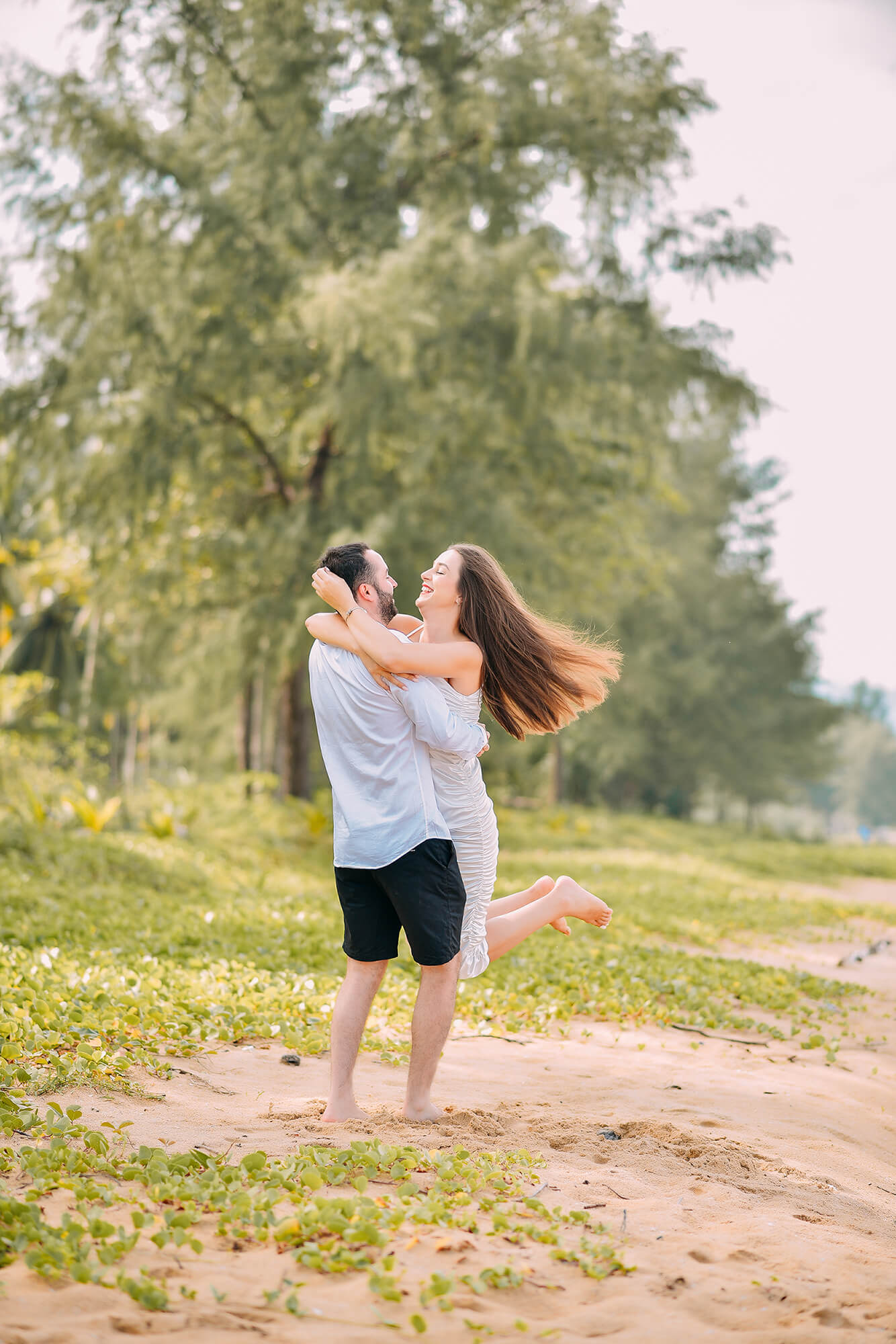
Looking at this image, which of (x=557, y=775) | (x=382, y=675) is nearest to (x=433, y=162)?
(x=382, y=675)

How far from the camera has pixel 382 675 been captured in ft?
12.9

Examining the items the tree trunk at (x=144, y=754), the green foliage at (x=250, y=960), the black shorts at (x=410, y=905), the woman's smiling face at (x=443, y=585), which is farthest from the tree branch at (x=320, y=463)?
the black shorts at (x=410, y=905)

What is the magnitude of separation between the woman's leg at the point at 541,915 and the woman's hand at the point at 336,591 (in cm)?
139

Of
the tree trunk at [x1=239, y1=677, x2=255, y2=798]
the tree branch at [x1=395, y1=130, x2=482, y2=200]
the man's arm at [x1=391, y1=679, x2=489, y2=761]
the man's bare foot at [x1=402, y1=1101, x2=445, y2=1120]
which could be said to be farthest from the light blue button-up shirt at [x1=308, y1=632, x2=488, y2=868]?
the tree trunk at [x1=239, y1=677, x2=255, y2=798]

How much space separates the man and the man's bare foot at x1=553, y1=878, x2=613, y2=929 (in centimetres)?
75

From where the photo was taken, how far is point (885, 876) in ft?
68.4

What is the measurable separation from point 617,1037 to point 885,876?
1687 centimetres

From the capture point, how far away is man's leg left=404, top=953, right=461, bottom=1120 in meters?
3.94

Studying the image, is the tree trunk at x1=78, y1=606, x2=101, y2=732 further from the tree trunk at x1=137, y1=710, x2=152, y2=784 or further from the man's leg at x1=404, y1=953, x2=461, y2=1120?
the man's leg at x1=404, y1=953, x2=461, y2=1120

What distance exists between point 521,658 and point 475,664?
0.71ft

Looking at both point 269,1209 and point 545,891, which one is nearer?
point 269,1209

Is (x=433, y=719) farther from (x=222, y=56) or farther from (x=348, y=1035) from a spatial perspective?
(x=222, y=56)

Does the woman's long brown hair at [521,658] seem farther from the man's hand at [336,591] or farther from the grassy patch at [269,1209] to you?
the grassy patch at [269,1209]

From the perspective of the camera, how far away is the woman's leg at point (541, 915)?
448cm
